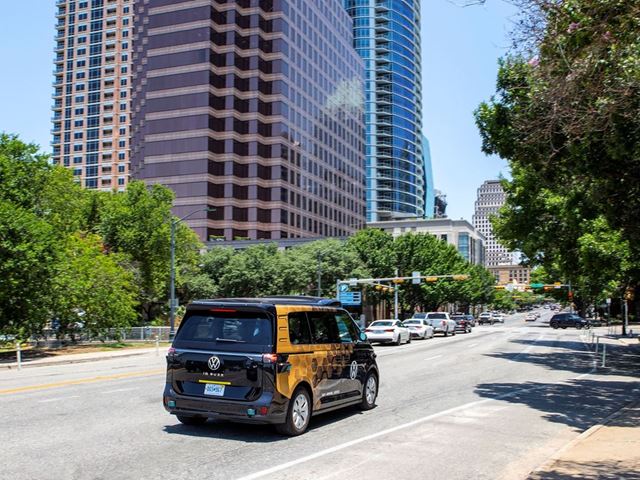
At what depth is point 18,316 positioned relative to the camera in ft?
85.6

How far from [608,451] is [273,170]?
86.2 m

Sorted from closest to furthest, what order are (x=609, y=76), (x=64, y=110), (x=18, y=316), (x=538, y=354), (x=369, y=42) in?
(x=609, y=76)
(x=18, y=316)
(x=538, y=354)
(x=64, y=110)
(x=369, y=42)

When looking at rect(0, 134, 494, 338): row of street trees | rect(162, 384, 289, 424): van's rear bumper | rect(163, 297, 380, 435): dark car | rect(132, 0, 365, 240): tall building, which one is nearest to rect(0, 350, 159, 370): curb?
rect(0, 134, 494, 338): row of street trees

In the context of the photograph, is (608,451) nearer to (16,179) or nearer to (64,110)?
(16,179)

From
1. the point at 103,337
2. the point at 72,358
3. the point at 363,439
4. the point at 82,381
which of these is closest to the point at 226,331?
the point at 363,439

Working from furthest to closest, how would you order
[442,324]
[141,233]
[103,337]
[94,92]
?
[94,92] < [442,324] < [141,233] < [103,337]

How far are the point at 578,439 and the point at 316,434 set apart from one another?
12.5 ft

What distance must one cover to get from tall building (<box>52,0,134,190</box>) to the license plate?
133 metres

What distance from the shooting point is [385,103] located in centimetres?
16462

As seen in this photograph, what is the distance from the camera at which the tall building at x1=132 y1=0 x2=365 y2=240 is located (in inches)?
3477

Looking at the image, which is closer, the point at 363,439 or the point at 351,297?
the point at 363,439

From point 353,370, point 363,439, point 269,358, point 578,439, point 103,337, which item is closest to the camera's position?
point 269,358

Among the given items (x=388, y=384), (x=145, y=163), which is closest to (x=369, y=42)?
(x=145, y=163)

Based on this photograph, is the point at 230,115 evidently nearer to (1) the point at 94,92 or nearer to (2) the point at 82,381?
(1) the point at 94,92
